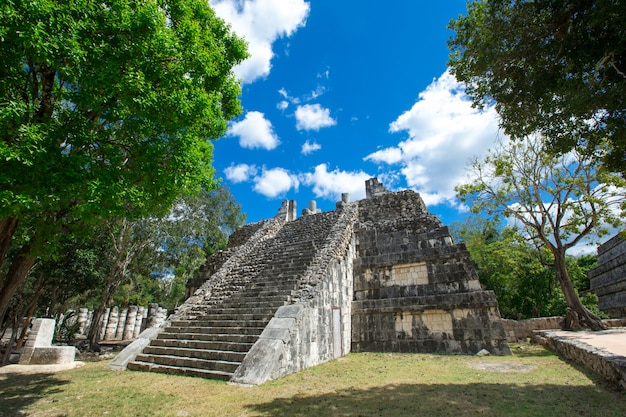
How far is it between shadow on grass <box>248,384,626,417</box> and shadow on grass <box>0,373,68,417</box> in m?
4.49

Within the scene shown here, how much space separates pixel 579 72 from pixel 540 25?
48.3 inches

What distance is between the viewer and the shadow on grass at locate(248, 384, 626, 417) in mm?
4895

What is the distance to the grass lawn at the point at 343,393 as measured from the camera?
511 centimetres

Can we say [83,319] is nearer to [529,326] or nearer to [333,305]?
[333,305]

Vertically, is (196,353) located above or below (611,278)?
below

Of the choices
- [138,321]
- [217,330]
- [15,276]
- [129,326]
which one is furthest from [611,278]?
[138,321]

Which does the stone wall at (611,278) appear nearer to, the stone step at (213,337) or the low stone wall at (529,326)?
the low stone wall at (529,326)

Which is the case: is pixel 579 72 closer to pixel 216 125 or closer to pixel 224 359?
pixel 216 125

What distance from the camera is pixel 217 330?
975 cm

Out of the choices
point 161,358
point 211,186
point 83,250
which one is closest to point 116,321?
point 83,250

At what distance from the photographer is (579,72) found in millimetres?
6168

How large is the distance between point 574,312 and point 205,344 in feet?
51.0

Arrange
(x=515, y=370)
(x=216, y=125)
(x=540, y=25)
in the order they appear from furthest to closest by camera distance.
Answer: (x=515, y=370)
(x=216, y=125)
(x=540, y=25)

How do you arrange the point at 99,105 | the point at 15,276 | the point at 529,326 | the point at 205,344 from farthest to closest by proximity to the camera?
the point at 529,326 < the point at 205,344 < the point at 15,276 < the point at 99,105
